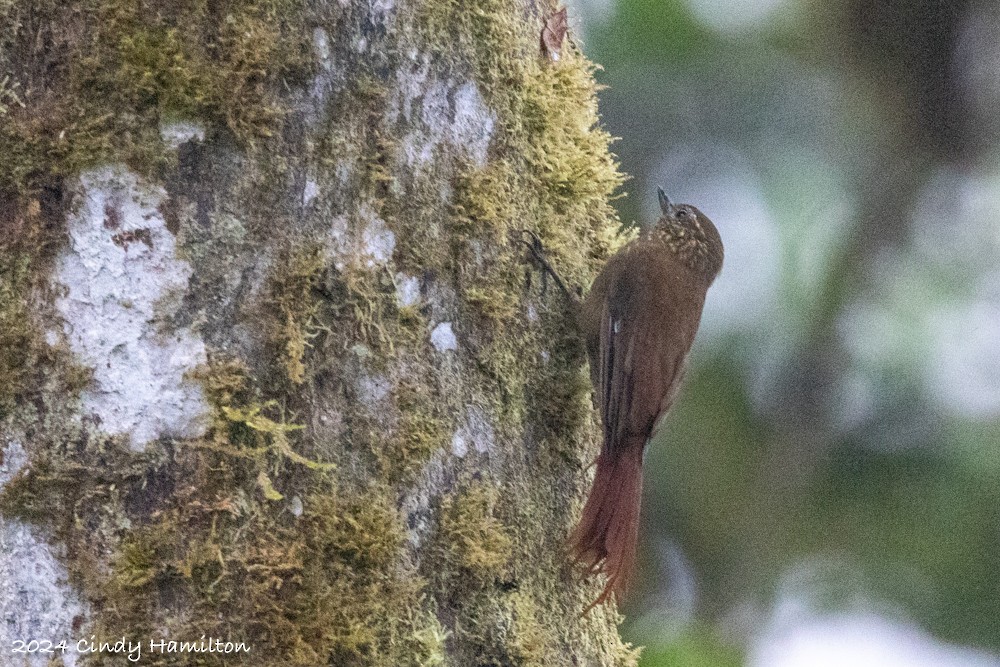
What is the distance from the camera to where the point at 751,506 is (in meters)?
3.62

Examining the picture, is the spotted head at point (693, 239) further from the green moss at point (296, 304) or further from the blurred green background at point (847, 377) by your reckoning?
the green moss at point (296, 304)

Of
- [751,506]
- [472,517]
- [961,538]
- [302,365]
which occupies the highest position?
[751,506]

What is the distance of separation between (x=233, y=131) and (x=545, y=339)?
860mm

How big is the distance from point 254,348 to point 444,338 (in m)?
0.40

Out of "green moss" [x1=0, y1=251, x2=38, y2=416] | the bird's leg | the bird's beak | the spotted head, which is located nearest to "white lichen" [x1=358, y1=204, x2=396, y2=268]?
the bird's leg

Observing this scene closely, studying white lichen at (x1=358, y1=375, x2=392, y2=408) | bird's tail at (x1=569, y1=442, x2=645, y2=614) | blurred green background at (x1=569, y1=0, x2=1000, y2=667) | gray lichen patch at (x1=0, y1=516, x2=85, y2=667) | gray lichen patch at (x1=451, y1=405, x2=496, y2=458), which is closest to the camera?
gray lichen patch at (x1=0, y1=516, x2=85, y2=667)

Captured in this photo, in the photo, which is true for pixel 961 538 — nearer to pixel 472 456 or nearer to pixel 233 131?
pixel 472 456

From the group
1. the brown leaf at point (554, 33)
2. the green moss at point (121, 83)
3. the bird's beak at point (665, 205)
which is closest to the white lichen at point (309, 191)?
the green moss at point (121, 83)

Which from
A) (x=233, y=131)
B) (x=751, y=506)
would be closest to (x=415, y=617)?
(x=233, y=131)

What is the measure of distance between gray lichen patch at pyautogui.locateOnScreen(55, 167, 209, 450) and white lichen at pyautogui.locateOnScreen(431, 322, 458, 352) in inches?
17.9

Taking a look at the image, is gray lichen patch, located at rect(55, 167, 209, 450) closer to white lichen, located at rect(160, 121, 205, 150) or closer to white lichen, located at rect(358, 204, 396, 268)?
white lichen, located at rect(160, 121, 205, 150)

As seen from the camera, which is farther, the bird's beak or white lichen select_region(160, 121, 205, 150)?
the bird's beak

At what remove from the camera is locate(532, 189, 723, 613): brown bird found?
2281mm

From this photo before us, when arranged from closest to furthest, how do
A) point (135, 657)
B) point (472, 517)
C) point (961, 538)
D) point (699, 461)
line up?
point (135, 657) → point (472, 517) → point (961, 538) → point (699, 461)
